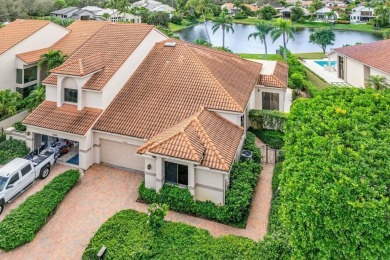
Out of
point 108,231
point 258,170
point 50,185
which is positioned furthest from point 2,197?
point 258,170

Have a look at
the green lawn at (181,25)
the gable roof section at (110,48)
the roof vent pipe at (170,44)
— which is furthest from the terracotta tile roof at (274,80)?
the green lawn at (181,25)

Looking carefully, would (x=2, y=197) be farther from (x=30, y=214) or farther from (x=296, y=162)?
(x=296, y=162)

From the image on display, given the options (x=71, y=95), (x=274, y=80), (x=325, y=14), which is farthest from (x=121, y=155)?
(x=325, y=14)

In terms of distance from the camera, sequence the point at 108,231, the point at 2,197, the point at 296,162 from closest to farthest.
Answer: the point at 296,162 → the point at 108,231 → the point at 2,197

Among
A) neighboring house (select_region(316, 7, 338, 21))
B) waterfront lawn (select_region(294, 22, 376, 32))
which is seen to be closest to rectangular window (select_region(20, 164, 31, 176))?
waterfront lawn (select_region(294, 22, 376, 32))

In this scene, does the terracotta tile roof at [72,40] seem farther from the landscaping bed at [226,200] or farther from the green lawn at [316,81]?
the green lawn at [316,81]

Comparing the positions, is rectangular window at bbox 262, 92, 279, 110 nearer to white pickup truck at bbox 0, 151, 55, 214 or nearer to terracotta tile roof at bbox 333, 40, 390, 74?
terracotta tile roof at bbox 333, 40, 390, 74
